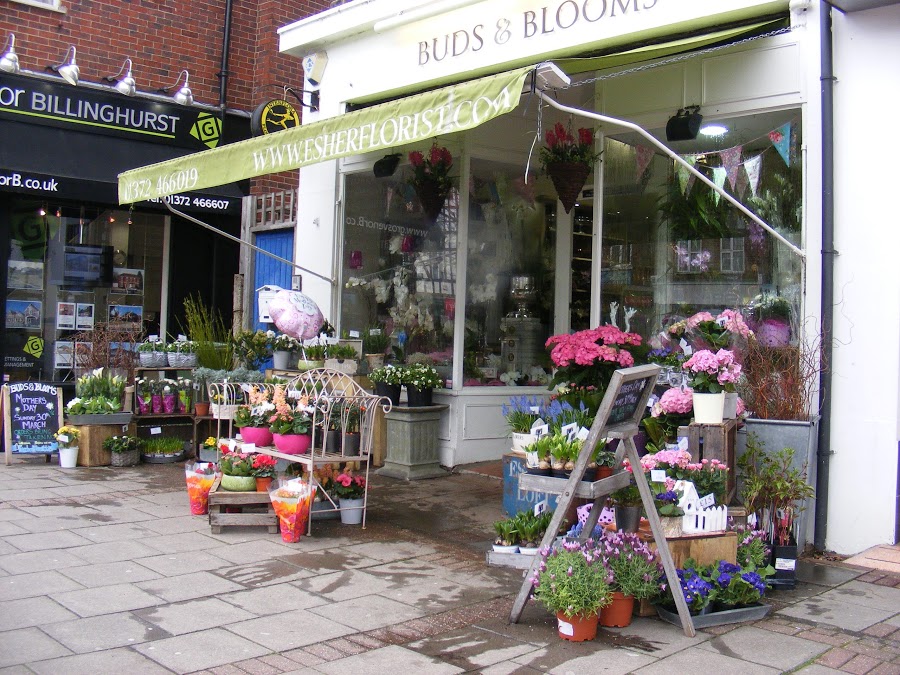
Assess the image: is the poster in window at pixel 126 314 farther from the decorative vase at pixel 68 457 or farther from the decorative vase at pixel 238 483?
the decorative vase at pixel 238 483

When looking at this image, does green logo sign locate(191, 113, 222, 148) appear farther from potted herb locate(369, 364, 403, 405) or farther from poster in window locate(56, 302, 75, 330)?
potted herb locate(369, 364, 403, 405)

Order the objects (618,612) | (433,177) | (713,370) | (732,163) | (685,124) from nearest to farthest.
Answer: (618,612)
(713,370)
(732,163)
(685,124)
(433,177)

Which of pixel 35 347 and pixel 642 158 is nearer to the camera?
pixel 642 158

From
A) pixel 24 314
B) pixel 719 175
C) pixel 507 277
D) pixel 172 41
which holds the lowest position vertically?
pixel 24 314

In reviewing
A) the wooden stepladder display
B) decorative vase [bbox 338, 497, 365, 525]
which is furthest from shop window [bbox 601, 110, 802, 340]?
decorative vase [bbox 338, 497, 365, 525]

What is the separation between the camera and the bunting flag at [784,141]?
21.3 ft

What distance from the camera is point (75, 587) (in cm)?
496

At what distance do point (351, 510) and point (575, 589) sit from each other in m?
2.74

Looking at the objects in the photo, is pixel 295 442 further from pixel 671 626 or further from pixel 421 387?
pixel 671 626

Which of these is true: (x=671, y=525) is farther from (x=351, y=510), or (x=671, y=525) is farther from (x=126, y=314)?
(x=126, y=314)

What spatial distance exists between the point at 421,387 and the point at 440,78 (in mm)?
2922

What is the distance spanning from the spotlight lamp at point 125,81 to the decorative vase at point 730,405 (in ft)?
27.3

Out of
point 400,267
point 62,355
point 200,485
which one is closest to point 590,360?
point 200,485

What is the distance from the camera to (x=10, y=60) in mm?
9906
